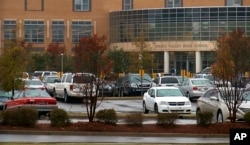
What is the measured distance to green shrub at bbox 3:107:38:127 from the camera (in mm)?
22281

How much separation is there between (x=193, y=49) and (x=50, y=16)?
21.7m

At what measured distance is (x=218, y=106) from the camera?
24469mm

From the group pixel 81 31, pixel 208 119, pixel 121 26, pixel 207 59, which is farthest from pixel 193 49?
pixel 208 119

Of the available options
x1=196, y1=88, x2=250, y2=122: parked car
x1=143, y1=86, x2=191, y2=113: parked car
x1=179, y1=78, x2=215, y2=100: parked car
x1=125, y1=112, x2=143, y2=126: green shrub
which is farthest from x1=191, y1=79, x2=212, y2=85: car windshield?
x1=125, y1=112, x2=143, y2=126: green shrub

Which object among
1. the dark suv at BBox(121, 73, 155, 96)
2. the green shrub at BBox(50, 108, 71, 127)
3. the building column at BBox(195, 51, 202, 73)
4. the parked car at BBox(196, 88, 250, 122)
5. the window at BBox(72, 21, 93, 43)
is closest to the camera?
the green shrub at BBox(50, 108, 71, 127)

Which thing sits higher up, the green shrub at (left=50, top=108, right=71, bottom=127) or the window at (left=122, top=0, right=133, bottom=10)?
the window at (left=122, top=0, right=133, bottom=10)

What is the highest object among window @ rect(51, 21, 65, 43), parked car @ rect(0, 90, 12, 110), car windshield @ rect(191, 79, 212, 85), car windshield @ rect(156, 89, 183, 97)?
window @ rect(51, 21, 65, 43)

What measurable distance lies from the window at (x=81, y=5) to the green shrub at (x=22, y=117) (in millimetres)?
73453

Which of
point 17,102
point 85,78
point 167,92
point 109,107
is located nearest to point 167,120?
point 85,78

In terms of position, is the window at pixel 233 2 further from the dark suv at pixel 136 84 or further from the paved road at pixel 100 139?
the paved road at pixel 100 139

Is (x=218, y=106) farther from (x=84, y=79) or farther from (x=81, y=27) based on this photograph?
(x=81, y=27)

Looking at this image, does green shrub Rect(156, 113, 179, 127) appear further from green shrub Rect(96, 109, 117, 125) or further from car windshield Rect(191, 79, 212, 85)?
car windshield Rect(191, 79, 212, 85)

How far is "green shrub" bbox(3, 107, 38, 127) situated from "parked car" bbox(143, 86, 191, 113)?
8.48m

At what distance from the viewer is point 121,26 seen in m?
92.4
